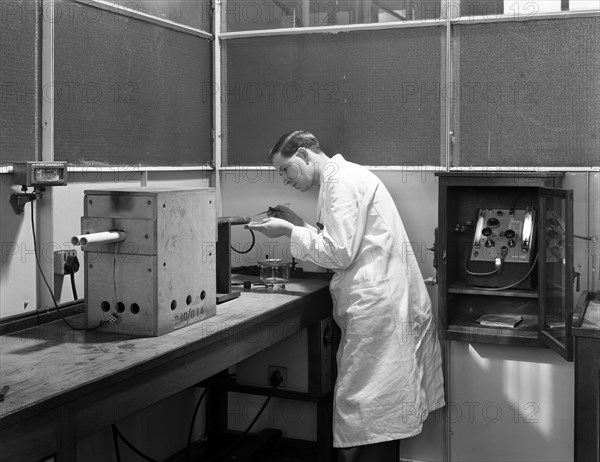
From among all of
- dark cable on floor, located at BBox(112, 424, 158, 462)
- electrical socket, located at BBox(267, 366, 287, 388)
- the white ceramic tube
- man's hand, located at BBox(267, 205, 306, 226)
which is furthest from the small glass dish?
the white ceramic tube

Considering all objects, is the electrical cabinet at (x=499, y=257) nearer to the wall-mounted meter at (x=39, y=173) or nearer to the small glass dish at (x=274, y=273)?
the small glass dish at (x=274, y=273)

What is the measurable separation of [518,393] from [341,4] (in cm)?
176

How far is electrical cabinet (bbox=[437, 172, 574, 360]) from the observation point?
296 centimetres

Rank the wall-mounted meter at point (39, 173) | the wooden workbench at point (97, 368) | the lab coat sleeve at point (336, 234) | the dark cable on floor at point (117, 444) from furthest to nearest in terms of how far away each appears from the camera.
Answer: the dark cable on floor at point (117, 444) < the lab coat sleeve at point (336, 234) < the wall-mounted meter at point (39, 173) < the wooden workbench at point (97, 368)

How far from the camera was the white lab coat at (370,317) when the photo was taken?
9.52ft

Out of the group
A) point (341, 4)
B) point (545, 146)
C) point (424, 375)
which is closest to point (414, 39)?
point (341, 4)

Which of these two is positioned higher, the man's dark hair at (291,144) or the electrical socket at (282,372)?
the man's dark hair at (291,144)

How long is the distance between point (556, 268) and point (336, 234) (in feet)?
2.64

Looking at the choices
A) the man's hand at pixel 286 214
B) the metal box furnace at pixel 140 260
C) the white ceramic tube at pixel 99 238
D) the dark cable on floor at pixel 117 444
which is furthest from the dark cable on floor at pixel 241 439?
the white ceramic tube at pixel 99 238

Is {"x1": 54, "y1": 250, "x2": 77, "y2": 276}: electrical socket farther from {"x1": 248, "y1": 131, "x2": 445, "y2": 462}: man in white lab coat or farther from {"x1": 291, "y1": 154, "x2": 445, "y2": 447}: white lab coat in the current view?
{"x1": 291, "y1": 154, "x2": 445, "y2": 447}: white lab coat

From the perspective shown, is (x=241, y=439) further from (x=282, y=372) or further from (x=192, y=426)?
(x=282, y=372)

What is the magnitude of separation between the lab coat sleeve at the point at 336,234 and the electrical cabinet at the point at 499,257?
46cm

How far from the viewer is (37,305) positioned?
8.61 ft

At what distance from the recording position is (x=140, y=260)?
7.43 ft
